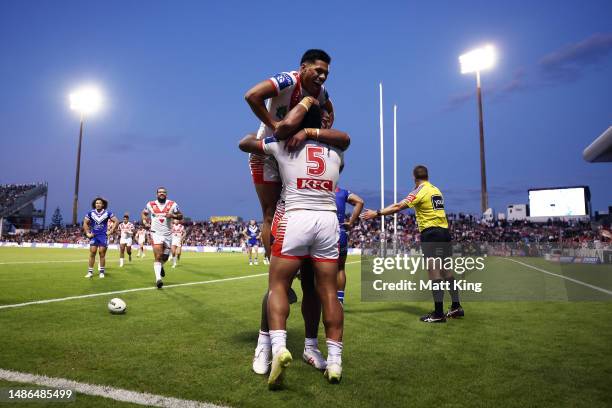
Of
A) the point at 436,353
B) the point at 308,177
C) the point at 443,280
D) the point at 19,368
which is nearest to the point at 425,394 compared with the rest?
the point at 436,353

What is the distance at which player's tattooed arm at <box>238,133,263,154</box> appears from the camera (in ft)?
11.3

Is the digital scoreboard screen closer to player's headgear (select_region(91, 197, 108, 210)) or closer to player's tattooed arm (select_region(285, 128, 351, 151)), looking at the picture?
player's headgear (select_region(91, 197, 108, 210))

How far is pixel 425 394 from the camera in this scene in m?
2.98

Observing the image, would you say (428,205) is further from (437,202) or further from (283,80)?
(283,80)

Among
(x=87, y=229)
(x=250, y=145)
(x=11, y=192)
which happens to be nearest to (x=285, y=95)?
(x=250, y=145)

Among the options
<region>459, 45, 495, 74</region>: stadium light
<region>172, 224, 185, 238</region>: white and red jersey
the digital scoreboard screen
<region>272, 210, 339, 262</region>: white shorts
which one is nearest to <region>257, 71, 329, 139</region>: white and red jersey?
<region>272, 210, 339, 262</region>: white shorts

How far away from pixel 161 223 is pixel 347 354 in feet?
26.7

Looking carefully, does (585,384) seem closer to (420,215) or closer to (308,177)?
Answer: (308,177)

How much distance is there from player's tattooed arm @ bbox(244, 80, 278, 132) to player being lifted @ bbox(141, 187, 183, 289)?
310 inches

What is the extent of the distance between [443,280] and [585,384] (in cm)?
318

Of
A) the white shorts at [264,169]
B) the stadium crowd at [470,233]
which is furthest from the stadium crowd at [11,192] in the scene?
the white shorts at [264,169]

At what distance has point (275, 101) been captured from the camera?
145 inches

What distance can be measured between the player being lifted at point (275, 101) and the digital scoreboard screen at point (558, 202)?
147ft

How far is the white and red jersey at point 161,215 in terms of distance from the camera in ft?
35.8
